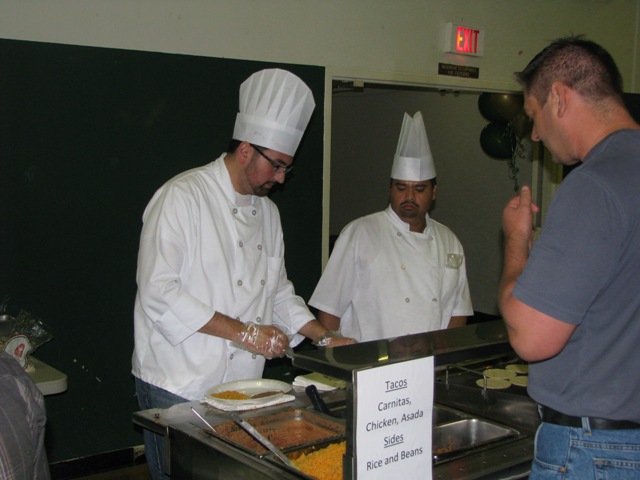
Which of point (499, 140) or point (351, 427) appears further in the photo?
point (499, 140)

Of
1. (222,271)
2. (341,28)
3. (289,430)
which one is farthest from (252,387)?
(341,28)

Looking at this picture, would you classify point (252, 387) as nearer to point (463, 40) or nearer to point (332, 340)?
point (332, 340)

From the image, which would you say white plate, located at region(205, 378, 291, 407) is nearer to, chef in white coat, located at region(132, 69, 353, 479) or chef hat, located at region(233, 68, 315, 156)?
chef in white coat, located at region(132, 69, 353, 479)

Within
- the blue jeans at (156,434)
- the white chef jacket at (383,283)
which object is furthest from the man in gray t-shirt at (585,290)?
the white chef jacket at (383,283)

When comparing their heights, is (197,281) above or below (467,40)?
below

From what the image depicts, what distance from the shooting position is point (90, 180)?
303 centimetres

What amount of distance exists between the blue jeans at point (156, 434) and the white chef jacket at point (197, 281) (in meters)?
0.02

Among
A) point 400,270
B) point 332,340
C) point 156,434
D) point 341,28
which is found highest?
point 341,28

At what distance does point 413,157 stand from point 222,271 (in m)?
1.13

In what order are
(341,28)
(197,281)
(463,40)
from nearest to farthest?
(197,281), (341,28), (463,40)

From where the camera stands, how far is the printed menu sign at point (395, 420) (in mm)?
1203

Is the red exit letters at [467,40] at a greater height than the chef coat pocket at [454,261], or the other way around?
the red exit letters at [467,40]

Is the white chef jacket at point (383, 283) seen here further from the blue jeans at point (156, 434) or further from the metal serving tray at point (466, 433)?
the metal serving tray at point (466, 433)

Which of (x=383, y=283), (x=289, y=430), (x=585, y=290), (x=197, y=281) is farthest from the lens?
(x=383, y=283)
